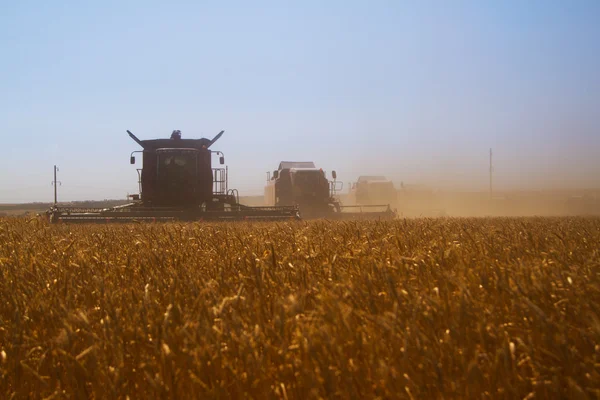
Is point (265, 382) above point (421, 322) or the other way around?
the other way around

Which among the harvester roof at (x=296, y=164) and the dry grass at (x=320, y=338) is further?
the harvester roof at (x=296, y=164)

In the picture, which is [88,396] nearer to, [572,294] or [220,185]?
[572,294]

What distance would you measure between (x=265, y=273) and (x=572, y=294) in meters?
1.60

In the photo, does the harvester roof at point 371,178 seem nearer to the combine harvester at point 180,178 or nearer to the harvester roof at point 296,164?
the harvester roof at point 296,164

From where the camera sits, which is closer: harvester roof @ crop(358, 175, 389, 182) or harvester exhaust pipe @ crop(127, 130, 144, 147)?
harvester exhaust pipe @ crop(127, 130, 144, 147)

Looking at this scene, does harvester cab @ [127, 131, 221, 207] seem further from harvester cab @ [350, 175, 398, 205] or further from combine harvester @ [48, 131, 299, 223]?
harvester cab @ [350, 175, 398, 205]

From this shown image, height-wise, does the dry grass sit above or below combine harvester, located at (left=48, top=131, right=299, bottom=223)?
below

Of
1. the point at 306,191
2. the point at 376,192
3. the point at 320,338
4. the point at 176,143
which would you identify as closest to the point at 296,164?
the point at 306,191

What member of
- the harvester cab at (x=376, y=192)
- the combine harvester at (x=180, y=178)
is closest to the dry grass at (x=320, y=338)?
the combine harvester at (x=180, y=178)

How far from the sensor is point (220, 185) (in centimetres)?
1775

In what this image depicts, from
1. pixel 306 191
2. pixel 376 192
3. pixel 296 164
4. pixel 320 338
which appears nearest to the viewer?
pixel 320 338

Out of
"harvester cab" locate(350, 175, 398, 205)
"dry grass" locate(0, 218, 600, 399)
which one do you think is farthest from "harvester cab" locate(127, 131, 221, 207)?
"harvester cab" locate(350, 175, 398, 205)

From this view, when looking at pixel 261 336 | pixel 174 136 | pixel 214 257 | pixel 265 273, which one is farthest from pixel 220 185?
pixel 261 336

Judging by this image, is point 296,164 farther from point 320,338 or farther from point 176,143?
point 320,338
